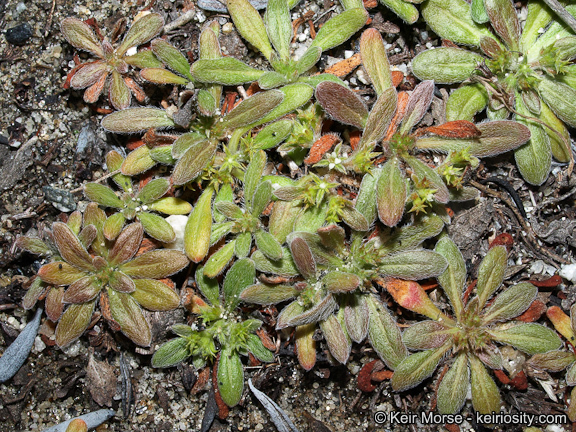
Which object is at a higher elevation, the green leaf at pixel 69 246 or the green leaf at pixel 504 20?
the green leaf at pixel 504 20

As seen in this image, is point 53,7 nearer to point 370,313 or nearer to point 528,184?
point 370,313

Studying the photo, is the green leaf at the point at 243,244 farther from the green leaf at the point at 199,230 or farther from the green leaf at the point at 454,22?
the green leaf at the point at 454,22

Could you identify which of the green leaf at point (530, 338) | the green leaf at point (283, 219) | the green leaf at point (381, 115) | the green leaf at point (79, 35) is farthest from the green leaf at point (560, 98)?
the green leaf at point (79, 35)

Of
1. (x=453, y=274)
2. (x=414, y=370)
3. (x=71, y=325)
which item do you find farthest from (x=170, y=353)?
(x=453, y=274)

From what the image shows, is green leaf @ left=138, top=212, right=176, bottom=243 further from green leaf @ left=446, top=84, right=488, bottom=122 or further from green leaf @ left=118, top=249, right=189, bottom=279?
green leaf @ left=446, top=84, right=488, bottom=122

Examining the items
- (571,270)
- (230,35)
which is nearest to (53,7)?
(230,35)

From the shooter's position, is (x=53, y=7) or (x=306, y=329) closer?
(x=306, y=329)
